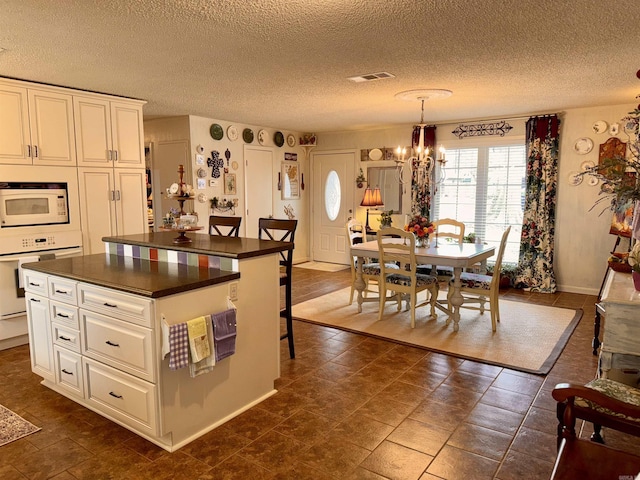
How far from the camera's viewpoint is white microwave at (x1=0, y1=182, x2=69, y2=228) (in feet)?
12.6

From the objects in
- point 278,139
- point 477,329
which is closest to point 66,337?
point 477,329

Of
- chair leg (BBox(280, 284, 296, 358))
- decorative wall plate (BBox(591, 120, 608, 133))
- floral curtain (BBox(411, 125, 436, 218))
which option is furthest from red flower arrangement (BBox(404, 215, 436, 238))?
decorative wall plate (BBox(591, 120, 608, 133))

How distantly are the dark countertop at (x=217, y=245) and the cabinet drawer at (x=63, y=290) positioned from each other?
1.86 feet

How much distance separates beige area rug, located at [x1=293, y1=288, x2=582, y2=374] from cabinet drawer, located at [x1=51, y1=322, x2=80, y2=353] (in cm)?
242

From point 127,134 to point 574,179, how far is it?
557 centimetres

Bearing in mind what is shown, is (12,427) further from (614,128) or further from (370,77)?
(614,128)

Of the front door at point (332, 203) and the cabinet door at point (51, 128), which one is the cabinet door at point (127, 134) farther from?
the front door at point (332, 203)

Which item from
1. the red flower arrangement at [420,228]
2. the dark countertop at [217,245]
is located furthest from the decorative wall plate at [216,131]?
the red flower arrangement at [420,228]

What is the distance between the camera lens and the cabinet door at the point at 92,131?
433 centimetres

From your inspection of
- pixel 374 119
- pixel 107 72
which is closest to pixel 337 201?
pixel 374 119

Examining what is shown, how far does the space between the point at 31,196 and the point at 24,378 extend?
1669 mm

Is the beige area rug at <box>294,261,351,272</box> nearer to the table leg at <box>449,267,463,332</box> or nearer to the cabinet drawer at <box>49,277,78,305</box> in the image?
the table leg at <box>449,267,463,332</box>

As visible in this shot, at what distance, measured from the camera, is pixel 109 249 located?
346 cm

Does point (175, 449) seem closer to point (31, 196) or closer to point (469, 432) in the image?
point (469, 432)
